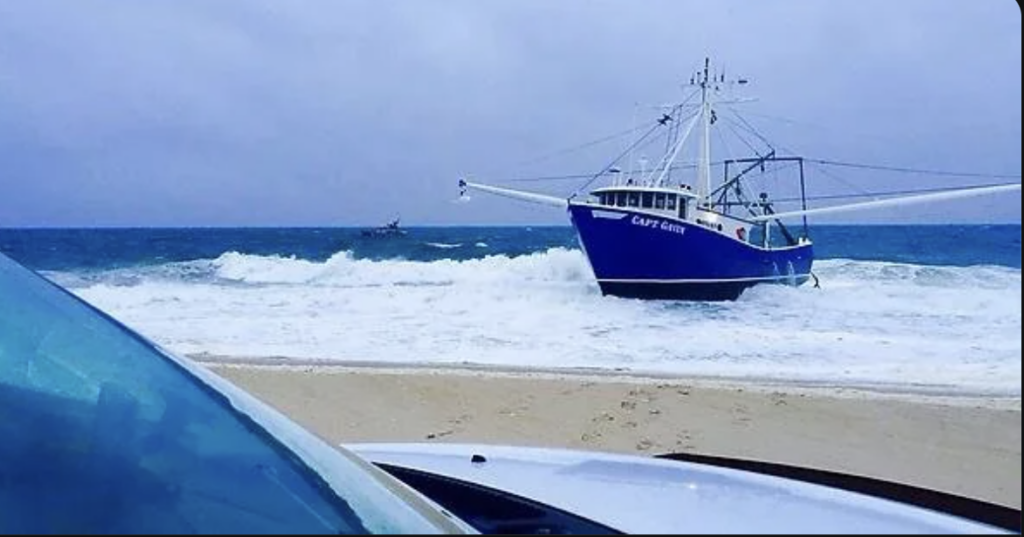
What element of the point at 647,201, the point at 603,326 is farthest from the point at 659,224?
the point at 603,326

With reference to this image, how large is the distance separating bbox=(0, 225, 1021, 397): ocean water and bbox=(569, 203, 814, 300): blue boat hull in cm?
69

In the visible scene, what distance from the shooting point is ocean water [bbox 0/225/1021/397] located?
184cm

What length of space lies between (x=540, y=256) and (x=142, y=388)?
29.2 meters

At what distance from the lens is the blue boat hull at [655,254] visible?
709 inches

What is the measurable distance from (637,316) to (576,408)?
8707 millimetres

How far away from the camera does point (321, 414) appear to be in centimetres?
716

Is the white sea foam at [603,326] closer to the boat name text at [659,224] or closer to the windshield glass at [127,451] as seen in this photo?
the boat name text at [659,224]

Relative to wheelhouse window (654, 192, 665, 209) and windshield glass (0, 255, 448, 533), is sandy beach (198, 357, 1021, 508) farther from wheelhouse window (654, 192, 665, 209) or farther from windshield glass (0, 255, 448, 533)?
wheelhouse window (654, 192, 665, 209)

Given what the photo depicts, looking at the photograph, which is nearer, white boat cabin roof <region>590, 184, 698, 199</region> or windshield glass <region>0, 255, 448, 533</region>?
windshield glass <region>0, 255, 448, 533</region>

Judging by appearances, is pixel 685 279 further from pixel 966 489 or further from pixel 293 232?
pixel 293 232

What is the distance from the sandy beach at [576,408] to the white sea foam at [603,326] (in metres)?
0.89

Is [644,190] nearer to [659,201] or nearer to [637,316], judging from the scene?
[659,201]

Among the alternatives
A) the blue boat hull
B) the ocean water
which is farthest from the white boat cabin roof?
the ocean water

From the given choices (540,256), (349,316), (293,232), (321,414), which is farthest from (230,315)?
(293,232)
